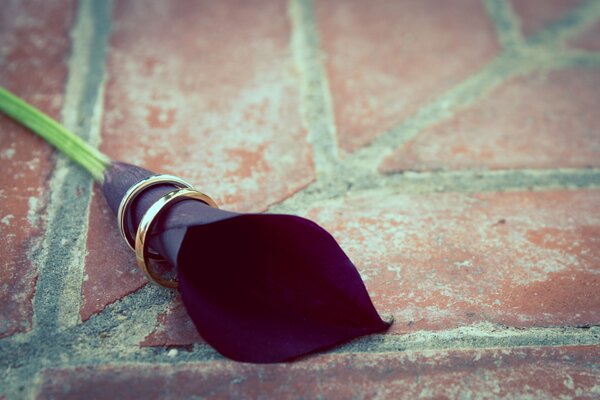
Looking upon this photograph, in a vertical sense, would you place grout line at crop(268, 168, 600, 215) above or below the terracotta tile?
above

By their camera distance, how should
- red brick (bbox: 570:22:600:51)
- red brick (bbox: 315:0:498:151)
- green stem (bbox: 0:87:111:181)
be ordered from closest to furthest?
green stem (bbox: 0:87:111:181) → red brick (bbox: 315:0:498:151) → red brick (bbox: 570:22:600:51)

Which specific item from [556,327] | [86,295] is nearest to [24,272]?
[86,295]

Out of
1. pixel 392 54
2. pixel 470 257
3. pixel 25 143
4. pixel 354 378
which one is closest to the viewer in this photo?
pixel 354 378

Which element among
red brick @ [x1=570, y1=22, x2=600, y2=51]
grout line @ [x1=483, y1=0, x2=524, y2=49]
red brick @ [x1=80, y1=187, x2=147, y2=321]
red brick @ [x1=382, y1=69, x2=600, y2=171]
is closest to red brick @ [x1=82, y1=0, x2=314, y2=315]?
red brick @ [x1=80, y1=187, x2=147, y2=321]

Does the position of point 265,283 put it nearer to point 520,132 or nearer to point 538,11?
point 520,132

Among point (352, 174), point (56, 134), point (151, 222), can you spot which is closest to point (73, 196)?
point (56, 134)

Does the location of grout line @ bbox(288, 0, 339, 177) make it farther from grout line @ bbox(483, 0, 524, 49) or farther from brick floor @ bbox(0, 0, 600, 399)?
grout line @ bbox(483, 0, 524, 49)
